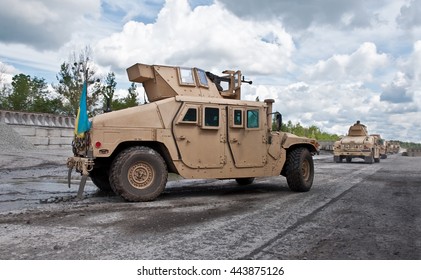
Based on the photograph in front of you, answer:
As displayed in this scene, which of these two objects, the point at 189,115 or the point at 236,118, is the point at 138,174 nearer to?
the point at 189,115

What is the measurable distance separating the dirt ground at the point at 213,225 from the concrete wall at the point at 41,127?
20531mm

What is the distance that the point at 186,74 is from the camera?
9.03m

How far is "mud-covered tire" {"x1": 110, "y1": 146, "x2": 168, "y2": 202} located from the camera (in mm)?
7566

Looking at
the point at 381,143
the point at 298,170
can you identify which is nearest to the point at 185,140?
the point at 298,170

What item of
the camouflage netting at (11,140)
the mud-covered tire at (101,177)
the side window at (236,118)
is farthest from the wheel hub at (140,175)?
the camouflage netting at (11,140)

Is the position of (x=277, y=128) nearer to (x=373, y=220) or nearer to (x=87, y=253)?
(x=373, y=220)

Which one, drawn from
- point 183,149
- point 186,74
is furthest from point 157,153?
point 186,74

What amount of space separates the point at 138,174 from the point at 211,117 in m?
1.95

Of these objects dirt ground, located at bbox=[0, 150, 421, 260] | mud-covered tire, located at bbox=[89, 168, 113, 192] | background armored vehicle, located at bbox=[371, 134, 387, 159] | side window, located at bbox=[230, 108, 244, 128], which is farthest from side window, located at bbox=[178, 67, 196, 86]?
background armored vehicle, located at bbox=[371, 134, 387, 159]

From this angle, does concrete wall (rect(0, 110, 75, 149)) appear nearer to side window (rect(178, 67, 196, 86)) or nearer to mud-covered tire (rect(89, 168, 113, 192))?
mud-covered tire (rect(89, 168, 113, 192))

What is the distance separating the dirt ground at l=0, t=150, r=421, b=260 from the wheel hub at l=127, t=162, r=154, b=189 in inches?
17.1

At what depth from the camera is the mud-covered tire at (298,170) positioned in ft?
31.4

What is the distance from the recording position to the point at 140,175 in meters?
7.82

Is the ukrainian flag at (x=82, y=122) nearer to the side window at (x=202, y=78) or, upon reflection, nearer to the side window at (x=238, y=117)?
the side window at (x=202, y=78)
